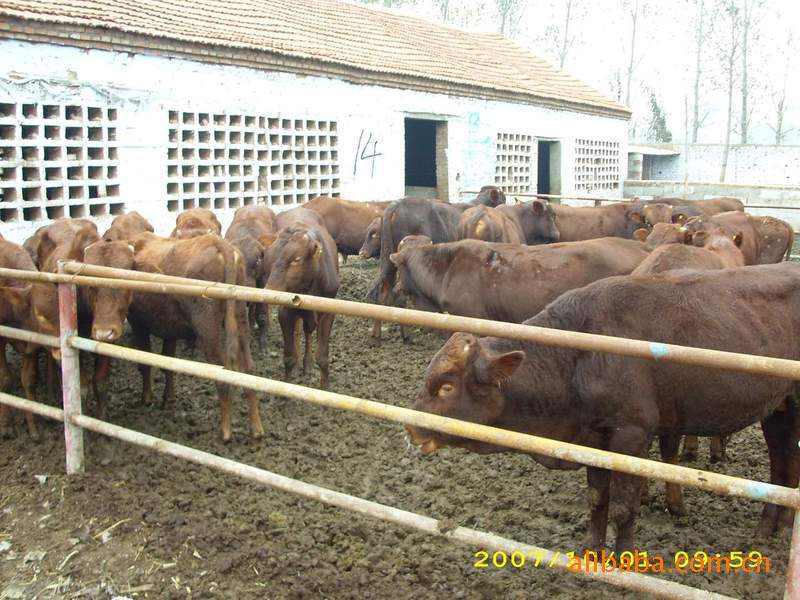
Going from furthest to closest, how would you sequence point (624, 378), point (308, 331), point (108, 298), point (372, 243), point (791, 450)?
point (372, 243) < point (308, 331) < point (108, 298) < point (791, 450) < point (624, 378)

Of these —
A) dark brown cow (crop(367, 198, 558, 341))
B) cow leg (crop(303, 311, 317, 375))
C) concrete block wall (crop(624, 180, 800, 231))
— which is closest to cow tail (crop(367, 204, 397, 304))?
dark brown cow (crop(367, 198, 558, 341))

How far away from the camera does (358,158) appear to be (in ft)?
50.6

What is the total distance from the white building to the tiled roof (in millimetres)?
41

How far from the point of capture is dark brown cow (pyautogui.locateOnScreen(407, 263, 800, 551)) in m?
3.89

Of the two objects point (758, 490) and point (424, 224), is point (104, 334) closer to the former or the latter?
point (758, 490)

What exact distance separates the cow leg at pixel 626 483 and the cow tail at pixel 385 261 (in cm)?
649

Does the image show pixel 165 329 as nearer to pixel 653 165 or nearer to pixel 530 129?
pixel 530 129

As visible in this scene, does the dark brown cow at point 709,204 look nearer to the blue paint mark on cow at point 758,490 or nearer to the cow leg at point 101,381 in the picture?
the cow leg at point 101,381

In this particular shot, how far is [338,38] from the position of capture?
54.0 ft

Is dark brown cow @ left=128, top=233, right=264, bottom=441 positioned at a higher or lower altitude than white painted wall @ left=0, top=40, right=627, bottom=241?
lower

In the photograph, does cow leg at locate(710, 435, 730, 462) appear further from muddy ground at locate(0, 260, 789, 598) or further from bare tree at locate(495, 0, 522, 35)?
bare tree at locate(495, 0, 522, 35)

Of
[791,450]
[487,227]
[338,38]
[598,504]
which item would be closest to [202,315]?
[598,504]

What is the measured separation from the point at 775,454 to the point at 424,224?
7.05 metres

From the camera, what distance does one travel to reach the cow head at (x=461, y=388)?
3.82 metres
